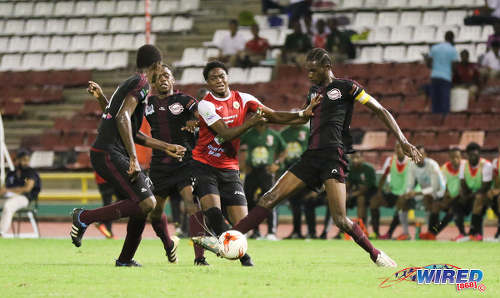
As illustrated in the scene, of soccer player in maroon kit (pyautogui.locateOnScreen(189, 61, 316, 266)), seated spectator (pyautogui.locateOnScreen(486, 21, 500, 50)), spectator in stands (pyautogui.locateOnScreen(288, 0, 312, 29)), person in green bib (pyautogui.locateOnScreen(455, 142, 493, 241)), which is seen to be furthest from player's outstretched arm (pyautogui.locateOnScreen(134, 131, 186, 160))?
spectator in stands (pyautogui.locateOnScreen(288, 0, 312, 29))

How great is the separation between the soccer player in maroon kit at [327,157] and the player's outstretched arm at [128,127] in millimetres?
1274

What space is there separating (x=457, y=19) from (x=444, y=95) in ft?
16.7

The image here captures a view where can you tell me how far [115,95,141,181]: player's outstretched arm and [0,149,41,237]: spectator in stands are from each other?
32.8 ft

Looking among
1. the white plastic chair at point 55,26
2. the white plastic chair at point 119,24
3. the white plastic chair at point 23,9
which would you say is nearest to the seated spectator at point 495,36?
the white plastic chair at point 119,24

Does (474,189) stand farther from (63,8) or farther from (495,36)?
(63,8)

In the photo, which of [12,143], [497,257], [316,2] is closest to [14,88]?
[12,143]

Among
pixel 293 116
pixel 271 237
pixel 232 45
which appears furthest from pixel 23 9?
pixel 293 116

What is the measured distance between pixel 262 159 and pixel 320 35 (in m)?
8.97

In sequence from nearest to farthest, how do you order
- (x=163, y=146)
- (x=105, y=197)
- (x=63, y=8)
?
(x=163, y=146) → (x=105, y=197) → (x=63, y=8)

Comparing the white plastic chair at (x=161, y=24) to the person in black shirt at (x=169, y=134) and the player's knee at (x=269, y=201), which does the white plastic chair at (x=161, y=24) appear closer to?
the person in black shirt at (x=169, y=134)

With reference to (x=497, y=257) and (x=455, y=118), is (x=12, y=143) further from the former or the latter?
(x=497, y=257)

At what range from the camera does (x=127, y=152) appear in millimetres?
9703

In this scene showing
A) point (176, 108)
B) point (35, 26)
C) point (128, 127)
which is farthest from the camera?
point (35, 26)

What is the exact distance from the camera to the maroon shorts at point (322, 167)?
394 inches
